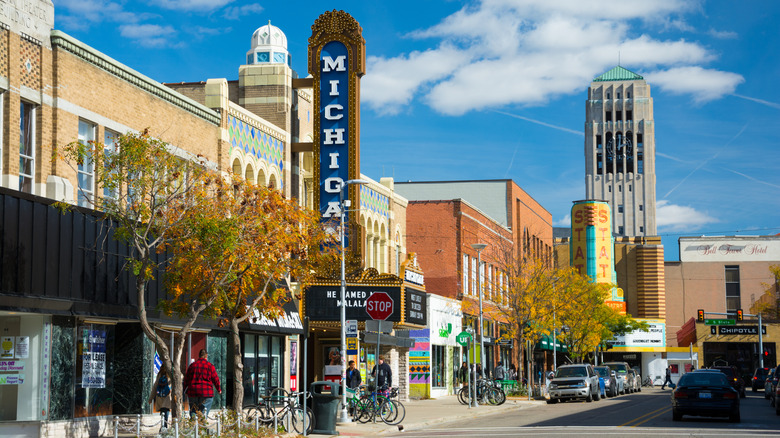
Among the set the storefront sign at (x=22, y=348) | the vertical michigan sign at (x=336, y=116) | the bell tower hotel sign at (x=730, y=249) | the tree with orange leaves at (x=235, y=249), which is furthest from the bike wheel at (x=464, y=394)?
the bell tower hotel sign at (x=730, y=249)

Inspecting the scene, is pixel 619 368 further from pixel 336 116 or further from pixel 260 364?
pixel 260 364

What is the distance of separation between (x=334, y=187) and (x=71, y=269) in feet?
48.7

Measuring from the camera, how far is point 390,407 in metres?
27.6

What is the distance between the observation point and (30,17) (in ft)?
68.7

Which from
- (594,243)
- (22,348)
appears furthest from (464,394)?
(594,243)

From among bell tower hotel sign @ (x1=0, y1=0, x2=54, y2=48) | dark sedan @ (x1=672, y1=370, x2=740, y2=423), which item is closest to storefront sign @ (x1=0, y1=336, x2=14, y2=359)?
bell tower hotel sign @ (x1=0, y1=0, x2=54, y2=48)

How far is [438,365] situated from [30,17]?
33.9m

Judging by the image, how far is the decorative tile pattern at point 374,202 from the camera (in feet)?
135

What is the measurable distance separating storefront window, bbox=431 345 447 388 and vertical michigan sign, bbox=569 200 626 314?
43.3 meters

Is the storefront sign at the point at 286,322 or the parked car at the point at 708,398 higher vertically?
the storefront sign at the point at 286,322

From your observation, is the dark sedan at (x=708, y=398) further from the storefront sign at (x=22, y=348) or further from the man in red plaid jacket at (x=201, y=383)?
the storefront sign at (x=22, y=348)

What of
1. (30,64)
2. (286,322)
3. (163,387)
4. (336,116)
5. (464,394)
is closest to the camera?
(30,64)

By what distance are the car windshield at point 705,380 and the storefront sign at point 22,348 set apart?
17.9 meters

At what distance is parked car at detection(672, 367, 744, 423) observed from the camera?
27234 millimetres
